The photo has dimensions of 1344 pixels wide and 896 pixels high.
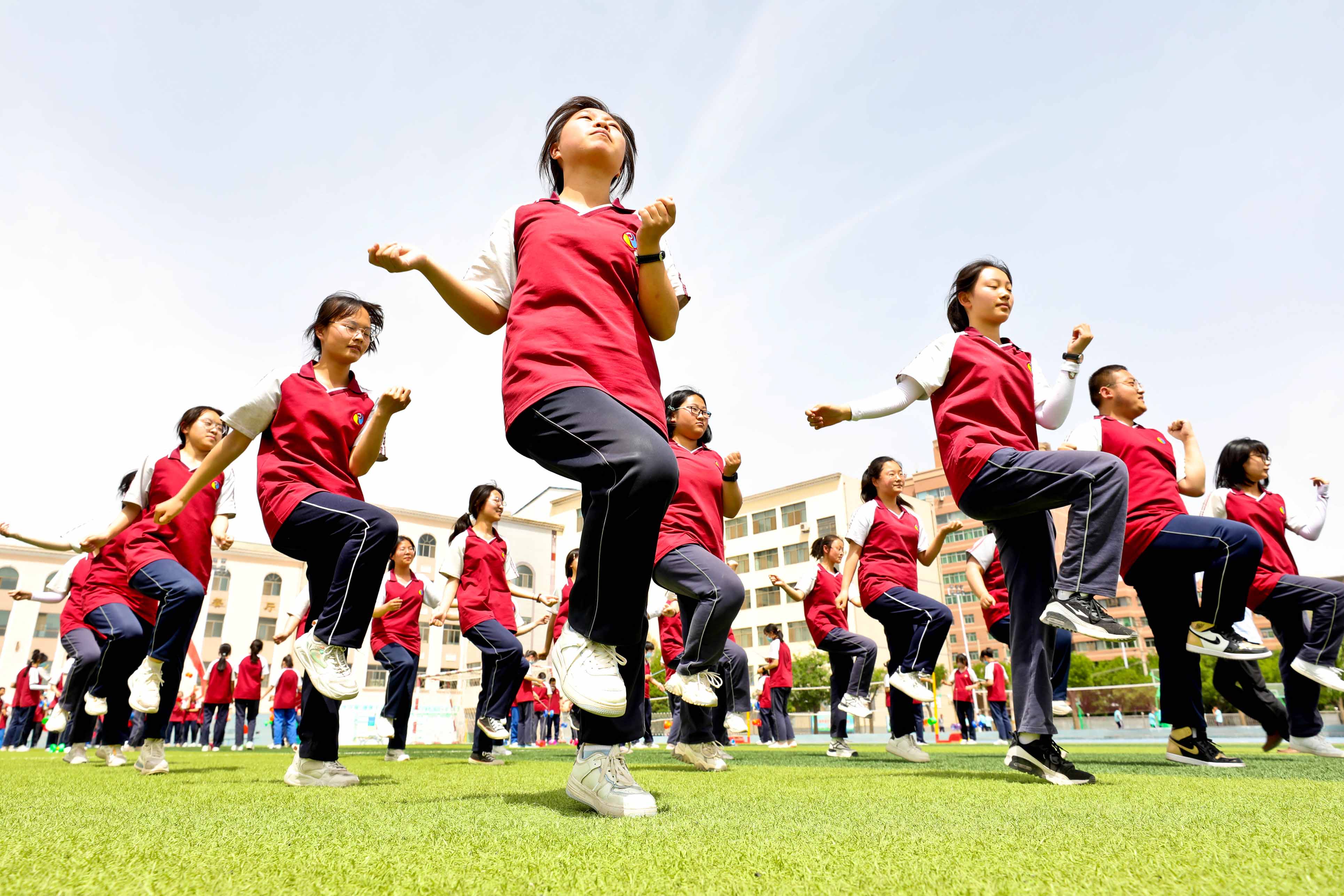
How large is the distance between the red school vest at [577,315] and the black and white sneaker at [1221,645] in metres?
3.60

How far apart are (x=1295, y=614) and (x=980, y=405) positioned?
11.3 feet

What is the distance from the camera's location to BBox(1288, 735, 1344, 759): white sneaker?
16.9 ft

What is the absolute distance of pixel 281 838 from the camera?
5.75ft

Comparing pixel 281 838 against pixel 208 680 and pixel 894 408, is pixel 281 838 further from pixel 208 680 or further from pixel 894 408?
pixel 208 680

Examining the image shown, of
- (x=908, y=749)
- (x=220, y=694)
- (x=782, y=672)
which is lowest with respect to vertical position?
(x=220, y=694)

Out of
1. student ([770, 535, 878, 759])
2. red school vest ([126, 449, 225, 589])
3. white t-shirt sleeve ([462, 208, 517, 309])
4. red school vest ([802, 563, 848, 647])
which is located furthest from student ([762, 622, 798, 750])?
white t-shirt sleeve ([462, 208, 517, 309])

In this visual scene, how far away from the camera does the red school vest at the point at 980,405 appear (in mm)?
3617

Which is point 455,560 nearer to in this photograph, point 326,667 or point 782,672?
point 326,667

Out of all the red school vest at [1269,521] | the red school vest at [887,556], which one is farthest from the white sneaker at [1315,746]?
the red school vest at [887,556]

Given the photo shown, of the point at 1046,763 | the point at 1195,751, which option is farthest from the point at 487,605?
the point at 1195,751

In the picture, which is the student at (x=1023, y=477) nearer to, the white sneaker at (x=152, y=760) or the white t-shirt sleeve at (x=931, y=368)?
the white t-shirt sleeve at (x=931, y=368)

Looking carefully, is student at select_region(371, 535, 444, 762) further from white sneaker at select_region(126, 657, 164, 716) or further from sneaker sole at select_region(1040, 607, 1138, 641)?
sneaker sole at select_region(1040, 607, 1138, 641)

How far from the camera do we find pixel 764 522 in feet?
210

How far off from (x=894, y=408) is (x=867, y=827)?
2.33 metres
